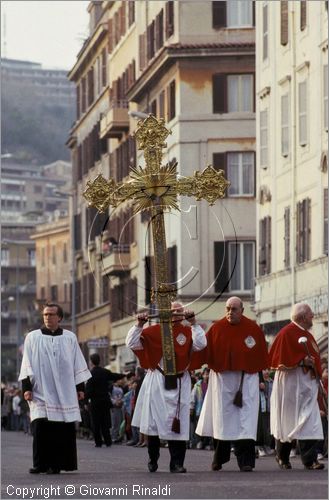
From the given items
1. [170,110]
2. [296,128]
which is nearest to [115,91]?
[170,110]

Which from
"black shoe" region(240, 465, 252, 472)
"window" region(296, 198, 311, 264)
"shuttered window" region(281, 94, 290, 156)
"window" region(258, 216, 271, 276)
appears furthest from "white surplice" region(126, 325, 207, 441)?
"window" region(258, 216, 271, 276)

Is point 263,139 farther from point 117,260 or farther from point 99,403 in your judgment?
point 117,260

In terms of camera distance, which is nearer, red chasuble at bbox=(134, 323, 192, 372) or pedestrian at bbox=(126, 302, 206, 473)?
pedestrian at bbox=(126, 302, 206, 473)

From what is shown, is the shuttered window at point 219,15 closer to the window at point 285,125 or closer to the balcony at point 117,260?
the balcony at point 117,260

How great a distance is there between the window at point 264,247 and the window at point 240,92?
10519mm

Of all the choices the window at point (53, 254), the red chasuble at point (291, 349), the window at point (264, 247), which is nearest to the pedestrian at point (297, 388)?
the red chasuble at point (291, 349)

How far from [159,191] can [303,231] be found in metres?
28.2

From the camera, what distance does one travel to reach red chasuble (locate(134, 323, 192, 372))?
22328mm

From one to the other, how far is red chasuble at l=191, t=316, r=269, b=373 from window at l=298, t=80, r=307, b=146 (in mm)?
27118

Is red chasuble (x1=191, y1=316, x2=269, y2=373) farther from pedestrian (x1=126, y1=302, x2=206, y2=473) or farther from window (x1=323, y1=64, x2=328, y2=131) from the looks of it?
window (x1=323, y1=64, x2=328, y2=131)

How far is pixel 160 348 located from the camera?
2245cm

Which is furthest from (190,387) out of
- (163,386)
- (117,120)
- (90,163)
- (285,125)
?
(90,163)

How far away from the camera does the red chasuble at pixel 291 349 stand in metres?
22.9

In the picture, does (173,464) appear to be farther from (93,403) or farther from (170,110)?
(170,110)
